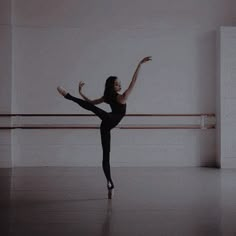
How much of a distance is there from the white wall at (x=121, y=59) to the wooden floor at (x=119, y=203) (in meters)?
0.65

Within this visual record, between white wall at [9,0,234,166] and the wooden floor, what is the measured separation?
65 cm

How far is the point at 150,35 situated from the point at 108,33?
72 centimetres

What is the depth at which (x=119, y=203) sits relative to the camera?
4.30 m

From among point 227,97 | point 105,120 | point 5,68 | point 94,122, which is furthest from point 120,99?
point 5,68

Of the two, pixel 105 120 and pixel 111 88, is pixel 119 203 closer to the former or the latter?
pixel 105 120

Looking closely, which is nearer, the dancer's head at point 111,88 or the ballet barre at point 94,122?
the dancer's head at point 111,88

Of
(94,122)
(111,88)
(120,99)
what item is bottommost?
(94,122)

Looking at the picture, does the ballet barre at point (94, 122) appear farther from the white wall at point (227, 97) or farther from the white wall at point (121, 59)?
the white wall at point (227, 97)

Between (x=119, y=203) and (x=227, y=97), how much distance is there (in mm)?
3399

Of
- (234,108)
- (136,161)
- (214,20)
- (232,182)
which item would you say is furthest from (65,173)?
(214,20)

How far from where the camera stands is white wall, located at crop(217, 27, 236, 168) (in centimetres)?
687

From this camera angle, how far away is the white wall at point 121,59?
703 cm

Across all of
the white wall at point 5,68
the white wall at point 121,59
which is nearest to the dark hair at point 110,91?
the white wall at point 121,59

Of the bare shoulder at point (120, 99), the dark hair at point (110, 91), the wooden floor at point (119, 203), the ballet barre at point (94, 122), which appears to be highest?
the dark hair at point (110, 91)
